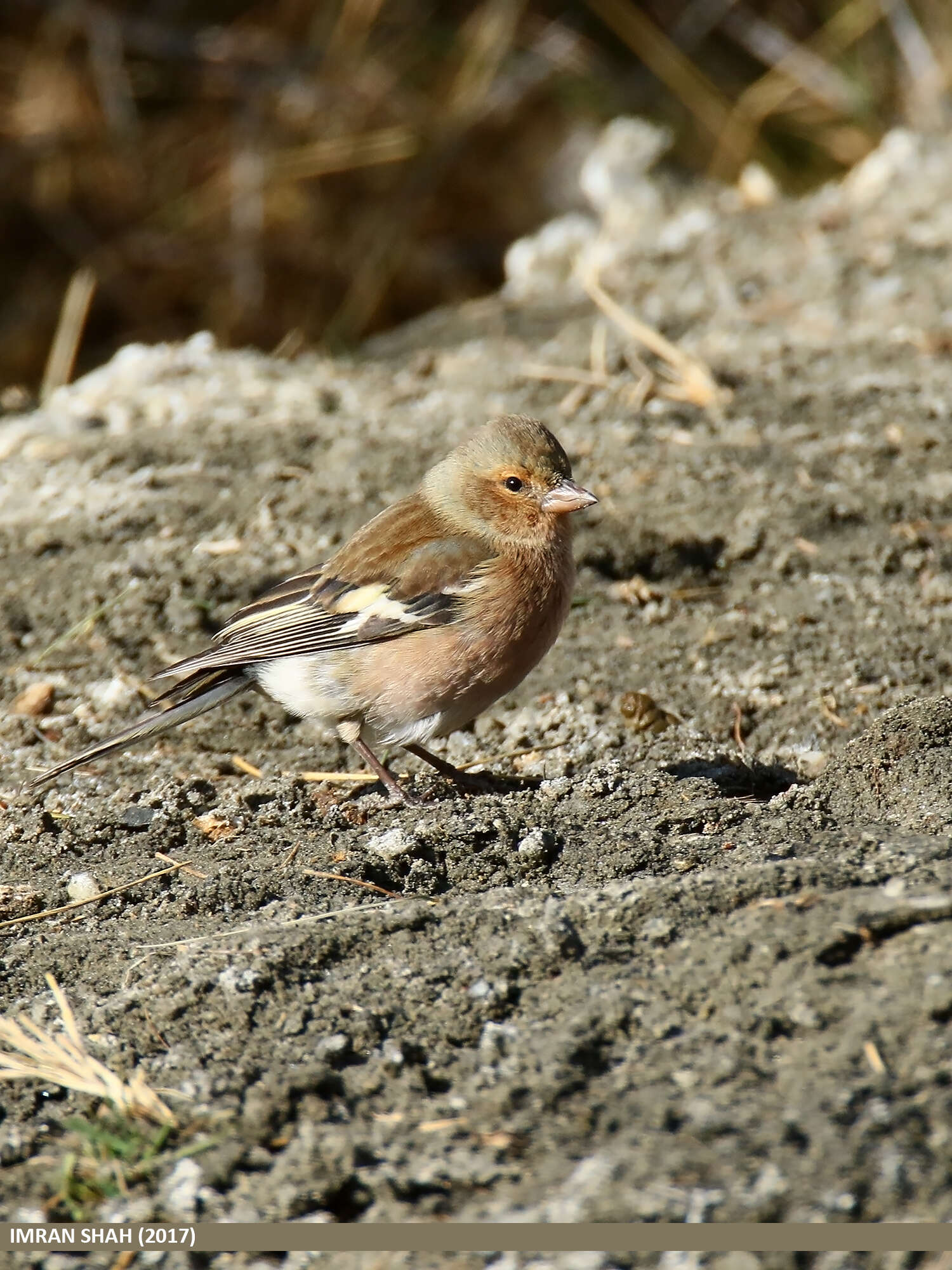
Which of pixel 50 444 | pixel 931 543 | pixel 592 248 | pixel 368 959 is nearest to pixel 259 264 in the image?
pixel 592 248

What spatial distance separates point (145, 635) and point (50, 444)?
1420 millimetres

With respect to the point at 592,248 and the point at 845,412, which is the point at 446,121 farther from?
the point at 845,412

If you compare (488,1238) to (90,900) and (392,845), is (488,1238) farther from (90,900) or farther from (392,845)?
(90,900)

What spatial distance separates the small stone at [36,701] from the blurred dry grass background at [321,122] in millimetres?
4262

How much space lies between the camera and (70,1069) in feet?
7.88

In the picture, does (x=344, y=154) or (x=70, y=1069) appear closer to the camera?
(x=70, y=1069)

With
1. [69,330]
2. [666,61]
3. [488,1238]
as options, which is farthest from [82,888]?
[666,61]

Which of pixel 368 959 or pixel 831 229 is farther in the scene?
pixel 831 229

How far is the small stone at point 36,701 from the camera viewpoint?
413 centimetres

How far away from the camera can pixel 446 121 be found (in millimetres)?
8602

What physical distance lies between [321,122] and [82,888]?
6.55 meters

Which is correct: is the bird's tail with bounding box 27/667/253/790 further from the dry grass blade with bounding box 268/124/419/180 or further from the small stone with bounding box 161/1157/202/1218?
the dry grass blade with bounding box 268/124/419/180

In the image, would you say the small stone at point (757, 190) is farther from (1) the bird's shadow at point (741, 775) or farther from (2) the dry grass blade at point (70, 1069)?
(2) the dry grass blade at point (70, 1069)

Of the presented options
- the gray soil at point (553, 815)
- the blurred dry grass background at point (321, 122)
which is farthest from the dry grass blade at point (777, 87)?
the gray soil at point (553, 815)
